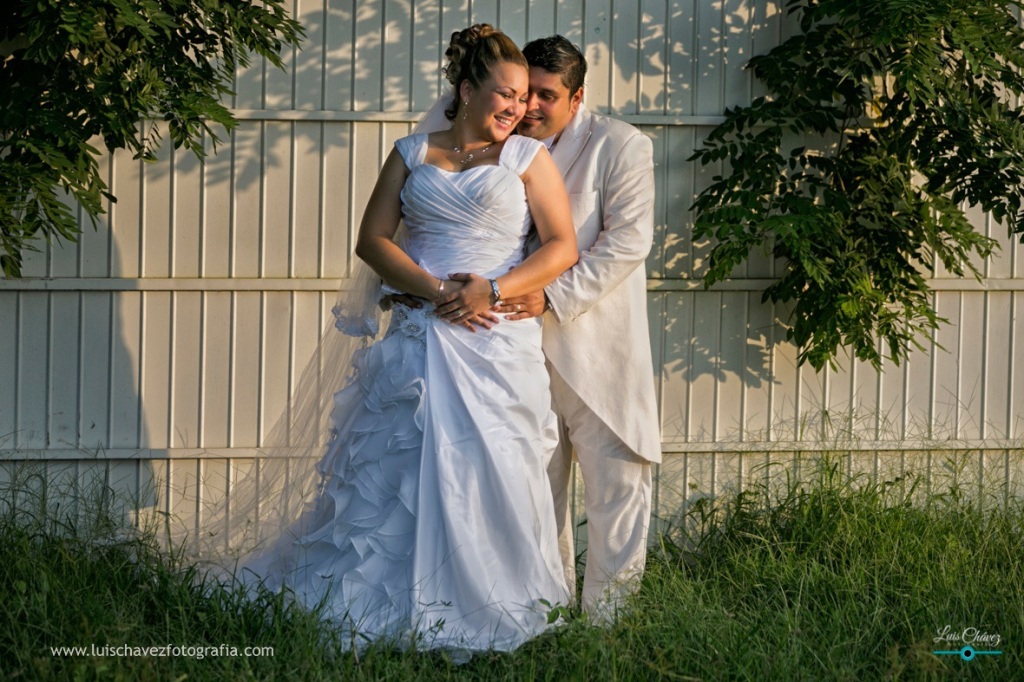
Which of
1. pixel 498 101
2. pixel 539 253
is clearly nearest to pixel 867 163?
pixel 539 253

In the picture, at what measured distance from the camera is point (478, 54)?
3871mm

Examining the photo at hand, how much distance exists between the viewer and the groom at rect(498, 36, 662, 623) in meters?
4.20

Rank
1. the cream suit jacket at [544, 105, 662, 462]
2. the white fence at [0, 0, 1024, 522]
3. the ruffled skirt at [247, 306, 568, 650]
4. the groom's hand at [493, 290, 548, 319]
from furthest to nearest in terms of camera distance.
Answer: the white fence at [0, 0, 1024, 522], the cream suit jacket at [544, 105, 662, 462], the groom's hand at [493, 290, 548, 319], the ruffled skirt at [247, 306, 568, 650]

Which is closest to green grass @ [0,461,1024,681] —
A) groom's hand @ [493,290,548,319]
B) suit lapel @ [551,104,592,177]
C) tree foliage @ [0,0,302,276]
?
groom's hand @ [493,290,548,319]

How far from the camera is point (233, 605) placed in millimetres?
3830

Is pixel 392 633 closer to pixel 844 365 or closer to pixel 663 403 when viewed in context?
pixel 663 403

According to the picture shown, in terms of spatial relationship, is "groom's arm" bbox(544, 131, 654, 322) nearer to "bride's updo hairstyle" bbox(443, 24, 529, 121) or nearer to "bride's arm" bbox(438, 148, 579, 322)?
"bride's arm" bbox(438, 148, 579, 322)

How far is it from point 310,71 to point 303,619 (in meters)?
2.58

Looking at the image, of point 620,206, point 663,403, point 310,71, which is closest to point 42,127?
point 310,71

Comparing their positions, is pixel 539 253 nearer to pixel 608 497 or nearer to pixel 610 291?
pixel 610 291

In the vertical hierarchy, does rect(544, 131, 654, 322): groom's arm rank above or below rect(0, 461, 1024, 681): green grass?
above

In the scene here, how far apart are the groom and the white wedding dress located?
27cm
